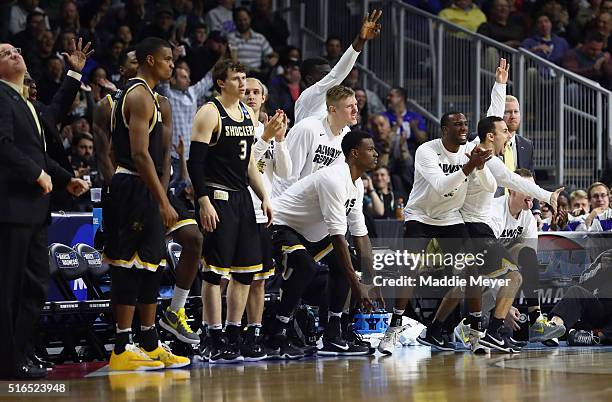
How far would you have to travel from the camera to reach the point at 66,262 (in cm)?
1031

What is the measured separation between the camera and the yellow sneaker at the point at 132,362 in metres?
8.80

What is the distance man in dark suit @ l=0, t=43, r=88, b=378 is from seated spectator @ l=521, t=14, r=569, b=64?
1108 centimetres

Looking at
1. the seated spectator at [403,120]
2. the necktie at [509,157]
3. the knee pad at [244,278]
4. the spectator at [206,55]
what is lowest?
the knee pad at [244,278]

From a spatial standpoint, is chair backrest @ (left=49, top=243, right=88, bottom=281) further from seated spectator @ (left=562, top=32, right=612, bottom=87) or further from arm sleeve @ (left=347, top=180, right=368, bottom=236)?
seated spectator @ (left=562, top=32, right=612, bottom=87)

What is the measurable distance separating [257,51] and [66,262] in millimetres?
7991

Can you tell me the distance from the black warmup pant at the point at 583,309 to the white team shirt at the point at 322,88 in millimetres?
2874

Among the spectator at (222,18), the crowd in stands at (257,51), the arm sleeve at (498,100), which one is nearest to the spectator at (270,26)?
the crowd in stands at (257,51)

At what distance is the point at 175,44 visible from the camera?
1666cm

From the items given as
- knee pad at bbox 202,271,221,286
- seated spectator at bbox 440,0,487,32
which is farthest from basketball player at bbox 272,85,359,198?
seated spectator at bbox 440,0,487,32

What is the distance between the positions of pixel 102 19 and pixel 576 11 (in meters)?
7.57

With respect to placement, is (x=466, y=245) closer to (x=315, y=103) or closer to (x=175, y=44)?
(x=315, y=103)

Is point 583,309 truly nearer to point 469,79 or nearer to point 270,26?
point 469,79

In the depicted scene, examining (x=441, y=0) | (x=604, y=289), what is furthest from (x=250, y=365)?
(x=441, y=0)

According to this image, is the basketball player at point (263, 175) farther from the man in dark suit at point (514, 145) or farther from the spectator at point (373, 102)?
the spectator at point (373, 102)
